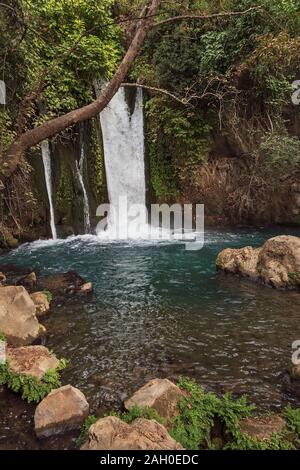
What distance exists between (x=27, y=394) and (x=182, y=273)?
5.77 meters

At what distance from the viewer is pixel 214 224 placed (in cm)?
1586

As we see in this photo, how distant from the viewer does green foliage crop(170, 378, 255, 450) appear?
3.86m

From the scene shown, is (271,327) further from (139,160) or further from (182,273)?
(139,160)

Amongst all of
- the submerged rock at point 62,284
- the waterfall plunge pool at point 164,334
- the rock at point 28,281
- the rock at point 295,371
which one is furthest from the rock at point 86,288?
the rock at point 295,371

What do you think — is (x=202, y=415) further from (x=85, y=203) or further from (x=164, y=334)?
(x=85, y=203)

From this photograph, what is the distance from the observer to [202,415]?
162 inches

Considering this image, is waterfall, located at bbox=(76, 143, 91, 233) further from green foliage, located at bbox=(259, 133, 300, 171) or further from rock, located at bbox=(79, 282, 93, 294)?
green foliage, located at bbox=(259, 133, 300, 171)

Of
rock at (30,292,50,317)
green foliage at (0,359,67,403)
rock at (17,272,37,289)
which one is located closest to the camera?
green foliage at (0,359,67,403)

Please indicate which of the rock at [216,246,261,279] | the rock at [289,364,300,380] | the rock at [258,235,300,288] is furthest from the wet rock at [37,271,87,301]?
the rock at [289,364,300,380]

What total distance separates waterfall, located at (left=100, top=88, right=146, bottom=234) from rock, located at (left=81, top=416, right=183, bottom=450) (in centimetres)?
1276

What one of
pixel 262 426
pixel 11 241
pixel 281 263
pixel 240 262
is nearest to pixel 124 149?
pixel 11 241

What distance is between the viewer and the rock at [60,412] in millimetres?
4031

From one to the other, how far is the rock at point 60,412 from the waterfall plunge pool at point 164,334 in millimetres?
133
